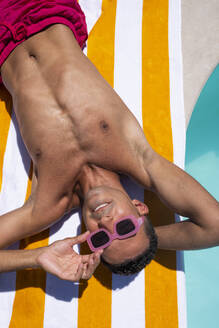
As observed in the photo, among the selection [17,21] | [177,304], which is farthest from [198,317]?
[17,21]

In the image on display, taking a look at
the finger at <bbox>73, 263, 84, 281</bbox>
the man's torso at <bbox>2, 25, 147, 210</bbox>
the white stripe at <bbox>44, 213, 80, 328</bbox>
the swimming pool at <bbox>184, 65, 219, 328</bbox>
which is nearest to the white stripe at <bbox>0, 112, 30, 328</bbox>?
the white stripe at <bbox>44, 213, 80, 328</bbox>

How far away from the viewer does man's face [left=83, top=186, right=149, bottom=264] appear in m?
1.69

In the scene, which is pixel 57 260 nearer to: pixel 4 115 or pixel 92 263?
pixel 92 263

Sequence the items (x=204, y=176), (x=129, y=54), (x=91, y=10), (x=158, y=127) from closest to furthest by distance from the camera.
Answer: (x=158, y=127) < (x=129, y=54) < (x=91, y=10) < (x=204, y=176)

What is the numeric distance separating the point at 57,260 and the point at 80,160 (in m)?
0.67

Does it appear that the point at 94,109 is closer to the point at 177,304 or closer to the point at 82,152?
the point at 82,152

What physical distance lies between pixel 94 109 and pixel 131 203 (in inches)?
26.8

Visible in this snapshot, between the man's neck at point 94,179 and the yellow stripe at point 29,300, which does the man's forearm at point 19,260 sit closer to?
the yellow stripe at point 29,300

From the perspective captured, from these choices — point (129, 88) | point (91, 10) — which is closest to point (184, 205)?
point (129, 88)

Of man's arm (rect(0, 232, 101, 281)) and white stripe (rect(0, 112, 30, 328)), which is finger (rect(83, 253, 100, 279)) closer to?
man's arm (rect(0, 232, 101, 281))

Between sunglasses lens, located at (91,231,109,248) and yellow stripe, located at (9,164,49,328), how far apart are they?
62 cm

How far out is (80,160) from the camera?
197 centimetres

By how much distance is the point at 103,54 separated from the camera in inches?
106

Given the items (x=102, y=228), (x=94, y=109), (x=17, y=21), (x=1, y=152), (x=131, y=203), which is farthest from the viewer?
(x=1, y=152)
